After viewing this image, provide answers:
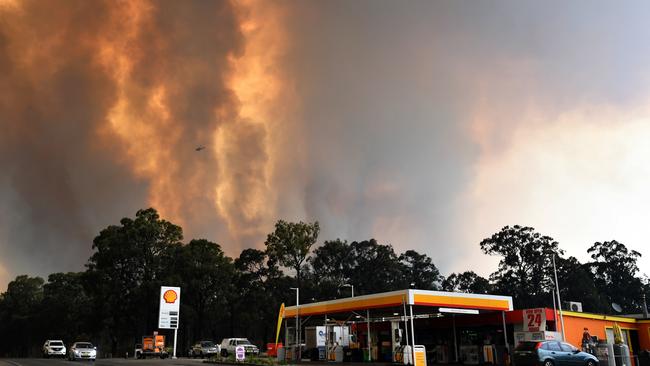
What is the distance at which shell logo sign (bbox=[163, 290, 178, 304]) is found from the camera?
156 ft

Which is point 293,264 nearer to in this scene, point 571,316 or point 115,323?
point 115,323

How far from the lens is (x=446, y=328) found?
37.8 meters

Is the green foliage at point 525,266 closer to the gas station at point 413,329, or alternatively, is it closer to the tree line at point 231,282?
the tree line at point 231,282

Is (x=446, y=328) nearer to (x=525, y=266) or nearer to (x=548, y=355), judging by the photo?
(x=548, y=355)

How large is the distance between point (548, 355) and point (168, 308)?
32826 millimetres

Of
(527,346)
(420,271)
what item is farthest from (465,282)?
(527,346)

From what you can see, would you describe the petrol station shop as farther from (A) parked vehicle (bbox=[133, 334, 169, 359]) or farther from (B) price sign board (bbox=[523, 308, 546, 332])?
→ (A) parked vehicle (bbox=[133, 334, 169, 359])

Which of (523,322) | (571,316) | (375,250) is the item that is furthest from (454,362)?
(375,250)

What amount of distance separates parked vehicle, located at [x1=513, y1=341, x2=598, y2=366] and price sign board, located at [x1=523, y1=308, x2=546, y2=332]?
3.74m

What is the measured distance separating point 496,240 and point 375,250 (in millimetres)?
21987

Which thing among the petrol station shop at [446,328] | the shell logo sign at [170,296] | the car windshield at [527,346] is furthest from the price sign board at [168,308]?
the car windshield at [527,346]

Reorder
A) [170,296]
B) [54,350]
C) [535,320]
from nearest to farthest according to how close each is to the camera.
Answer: [535,320] < [170,296] < [54,350]

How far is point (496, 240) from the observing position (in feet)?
314

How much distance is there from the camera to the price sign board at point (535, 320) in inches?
1222
